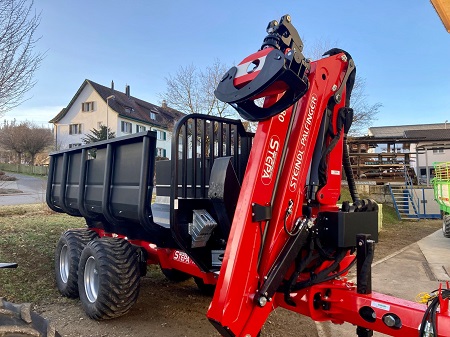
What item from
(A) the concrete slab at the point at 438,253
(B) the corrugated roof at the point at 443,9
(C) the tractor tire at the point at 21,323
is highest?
(B) the corrugated roof at the point at 443,9

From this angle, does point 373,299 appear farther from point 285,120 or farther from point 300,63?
point 300,63

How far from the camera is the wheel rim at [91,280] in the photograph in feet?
14.1

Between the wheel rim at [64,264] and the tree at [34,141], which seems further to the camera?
the tree at [34,141]

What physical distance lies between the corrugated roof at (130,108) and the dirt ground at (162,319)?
37.8 meters

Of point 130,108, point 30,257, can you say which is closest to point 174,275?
point 30,257

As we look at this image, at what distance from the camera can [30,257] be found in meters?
6.16

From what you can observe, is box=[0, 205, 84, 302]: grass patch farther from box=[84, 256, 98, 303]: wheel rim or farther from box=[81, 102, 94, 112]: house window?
box=[81, 102, 94, 112]: house window

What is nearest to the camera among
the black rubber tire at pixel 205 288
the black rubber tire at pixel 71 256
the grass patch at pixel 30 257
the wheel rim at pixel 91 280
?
the wheel rim at pixel 91 280

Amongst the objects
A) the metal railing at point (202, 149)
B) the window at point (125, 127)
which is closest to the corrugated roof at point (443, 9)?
the metal railing at point (202, 149)

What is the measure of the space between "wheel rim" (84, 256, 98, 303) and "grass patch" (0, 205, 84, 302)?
968 mm

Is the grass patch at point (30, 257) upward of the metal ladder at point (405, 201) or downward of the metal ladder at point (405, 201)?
downward

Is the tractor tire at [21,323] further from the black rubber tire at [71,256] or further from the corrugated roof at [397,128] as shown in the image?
the corrugated roof at [397,128]

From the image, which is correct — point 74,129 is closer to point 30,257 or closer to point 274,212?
point 30,257

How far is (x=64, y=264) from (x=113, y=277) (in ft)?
5.48
